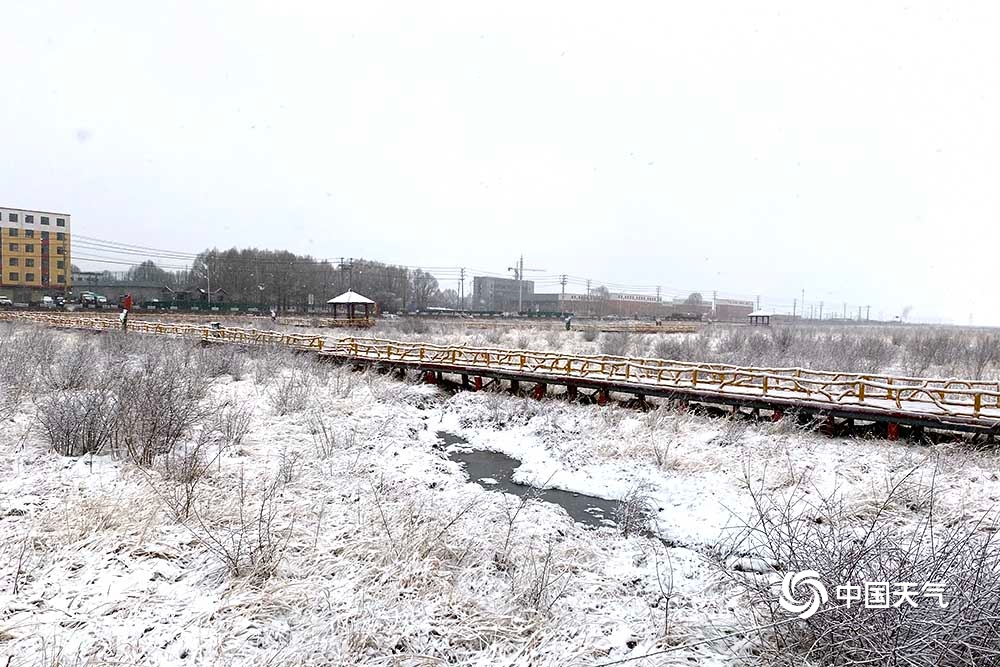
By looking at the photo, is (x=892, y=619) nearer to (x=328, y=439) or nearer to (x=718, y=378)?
(x=328, y=439)

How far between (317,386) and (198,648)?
12.4 metres

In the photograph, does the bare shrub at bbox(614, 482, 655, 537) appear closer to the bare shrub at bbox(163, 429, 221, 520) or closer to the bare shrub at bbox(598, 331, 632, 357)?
the bare shrub at bbox(163, 429, 221, 520)

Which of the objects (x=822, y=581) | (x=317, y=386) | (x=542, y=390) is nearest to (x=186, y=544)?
(x=822, y=581)

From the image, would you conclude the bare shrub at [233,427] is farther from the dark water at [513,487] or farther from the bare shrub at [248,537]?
the dark water at [513,487]

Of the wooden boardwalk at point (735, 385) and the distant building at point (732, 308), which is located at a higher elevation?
the distant building at point (732, 308)

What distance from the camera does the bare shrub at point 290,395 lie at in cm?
1305

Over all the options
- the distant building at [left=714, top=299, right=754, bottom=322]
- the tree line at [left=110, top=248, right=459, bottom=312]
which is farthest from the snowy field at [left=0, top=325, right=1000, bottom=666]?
the distant building at [left=714, top=299, right=754, bottom=322]

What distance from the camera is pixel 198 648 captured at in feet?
12.8

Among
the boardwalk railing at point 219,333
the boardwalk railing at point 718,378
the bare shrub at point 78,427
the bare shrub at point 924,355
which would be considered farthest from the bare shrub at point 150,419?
the bare shrub at point 924,355

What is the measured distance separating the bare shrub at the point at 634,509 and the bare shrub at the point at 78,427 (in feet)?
26.6

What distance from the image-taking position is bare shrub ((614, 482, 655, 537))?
7391mm

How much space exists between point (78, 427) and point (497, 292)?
11211cm

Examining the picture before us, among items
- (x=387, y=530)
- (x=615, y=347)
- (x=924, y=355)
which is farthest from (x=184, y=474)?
(x=924, y=355)

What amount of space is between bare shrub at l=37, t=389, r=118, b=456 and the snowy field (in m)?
0.04
